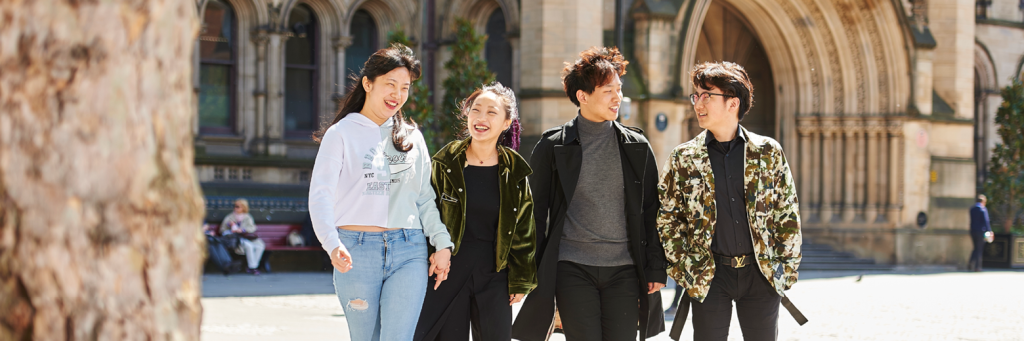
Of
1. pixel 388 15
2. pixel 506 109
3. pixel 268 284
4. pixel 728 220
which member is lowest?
pixel 268 284

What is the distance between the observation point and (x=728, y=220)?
4.52m

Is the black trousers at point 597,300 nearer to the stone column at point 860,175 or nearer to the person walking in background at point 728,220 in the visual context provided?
the person walking in background at point 728,220

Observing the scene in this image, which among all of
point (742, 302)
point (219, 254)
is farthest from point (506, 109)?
point (219, 254)

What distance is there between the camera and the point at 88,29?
166 centimetres

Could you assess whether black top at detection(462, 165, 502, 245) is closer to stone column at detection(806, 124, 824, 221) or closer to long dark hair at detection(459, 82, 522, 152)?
long dark hair at detection(459, 82, 522, 152)

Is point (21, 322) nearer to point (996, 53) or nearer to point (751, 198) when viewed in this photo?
point (751, 198)

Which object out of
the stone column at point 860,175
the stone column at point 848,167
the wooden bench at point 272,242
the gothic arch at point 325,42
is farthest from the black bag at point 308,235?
the stone column at point 860,175

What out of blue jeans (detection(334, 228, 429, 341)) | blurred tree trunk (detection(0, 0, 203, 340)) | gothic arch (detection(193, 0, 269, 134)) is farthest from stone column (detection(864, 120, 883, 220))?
blurred tree trunk (detection(0, 0, 203, 340))

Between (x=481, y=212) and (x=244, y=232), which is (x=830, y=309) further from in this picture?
(x=244, y=232)

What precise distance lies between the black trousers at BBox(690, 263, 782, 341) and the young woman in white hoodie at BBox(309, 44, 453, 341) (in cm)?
122

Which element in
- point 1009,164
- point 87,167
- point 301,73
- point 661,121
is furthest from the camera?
point 1009,164

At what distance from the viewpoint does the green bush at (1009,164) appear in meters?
20.3

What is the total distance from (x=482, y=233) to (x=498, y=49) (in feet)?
42.1

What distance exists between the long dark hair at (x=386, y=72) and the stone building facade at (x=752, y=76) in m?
10.2
